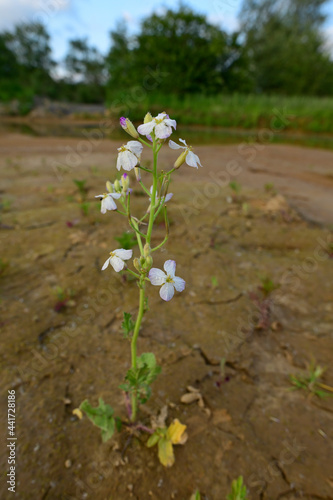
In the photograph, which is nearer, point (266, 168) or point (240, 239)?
point (240, 239)

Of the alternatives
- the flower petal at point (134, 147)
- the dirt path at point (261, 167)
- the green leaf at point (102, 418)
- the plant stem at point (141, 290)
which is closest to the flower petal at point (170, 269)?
the plant stem at point (141, 290)

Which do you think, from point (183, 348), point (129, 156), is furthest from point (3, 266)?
point (129, 156)

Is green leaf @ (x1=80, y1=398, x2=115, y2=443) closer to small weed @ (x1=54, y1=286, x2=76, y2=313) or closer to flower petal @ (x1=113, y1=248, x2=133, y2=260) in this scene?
flower petal @ (x1=113, y1=248, x2=133, y2=260)

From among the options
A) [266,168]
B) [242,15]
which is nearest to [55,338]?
[266,168]

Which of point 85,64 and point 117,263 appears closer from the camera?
point 117,263

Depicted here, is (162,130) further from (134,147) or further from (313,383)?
(313,383)

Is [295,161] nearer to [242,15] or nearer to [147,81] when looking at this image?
[147,81]

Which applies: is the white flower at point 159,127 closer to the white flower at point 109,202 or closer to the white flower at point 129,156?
the white flower at point 129,156
